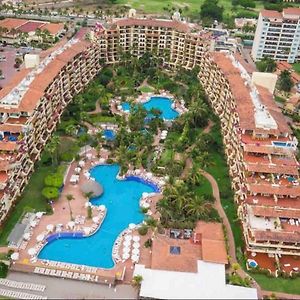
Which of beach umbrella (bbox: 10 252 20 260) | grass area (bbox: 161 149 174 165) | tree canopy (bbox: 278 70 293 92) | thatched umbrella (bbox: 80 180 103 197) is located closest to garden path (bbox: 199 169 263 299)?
grass area (bbox: 161 149 174 165)

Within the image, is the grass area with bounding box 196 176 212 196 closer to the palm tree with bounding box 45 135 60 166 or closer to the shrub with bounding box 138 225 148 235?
the shrub with bounding box 138 225 148 235

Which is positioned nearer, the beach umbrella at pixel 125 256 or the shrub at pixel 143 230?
the beach umbrella at pixel 125 256

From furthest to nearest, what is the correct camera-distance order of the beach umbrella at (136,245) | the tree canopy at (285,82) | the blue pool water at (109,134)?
the tree canopy at (285,82) < the blue pool water at (109,134) < the beach umbrella at (136,245)

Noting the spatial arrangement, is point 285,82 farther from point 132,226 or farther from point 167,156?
point 132,226

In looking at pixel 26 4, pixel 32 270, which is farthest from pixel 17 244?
pixel 26 4

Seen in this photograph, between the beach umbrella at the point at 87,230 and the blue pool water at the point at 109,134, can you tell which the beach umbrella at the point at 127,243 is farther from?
the blue pool water at the point at 109,134

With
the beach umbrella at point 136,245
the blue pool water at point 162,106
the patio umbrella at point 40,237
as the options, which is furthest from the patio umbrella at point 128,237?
the blue pool water at point 162,106

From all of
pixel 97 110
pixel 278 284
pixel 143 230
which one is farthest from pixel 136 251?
pixel 97 110
